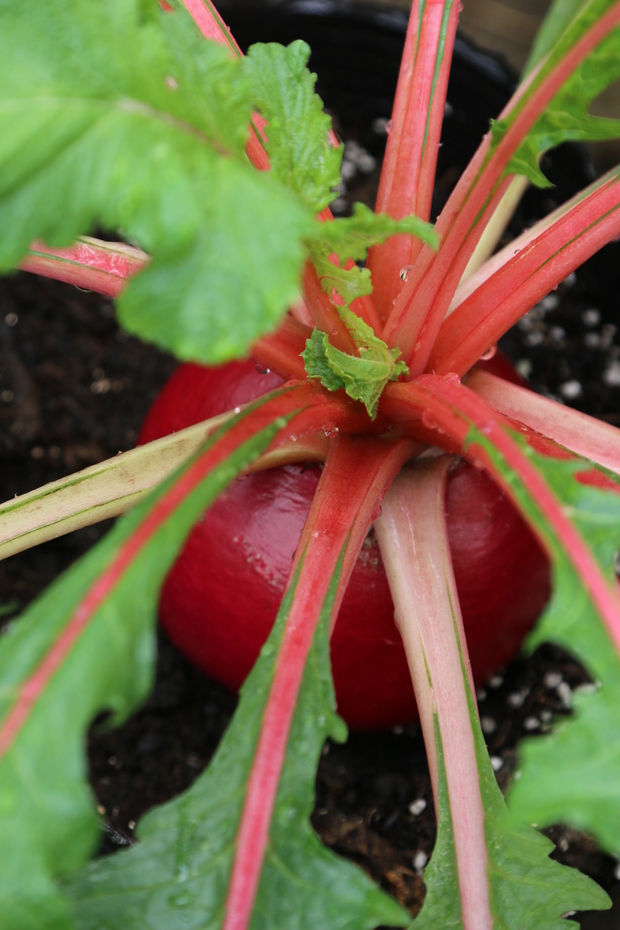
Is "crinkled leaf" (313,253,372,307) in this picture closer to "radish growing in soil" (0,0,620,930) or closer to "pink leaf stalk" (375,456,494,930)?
"radish growing in soil" (0,0,620,930)

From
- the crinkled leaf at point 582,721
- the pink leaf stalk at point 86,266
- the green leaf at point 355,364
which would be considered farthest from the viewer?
the pink leaf stalk at point 86,266

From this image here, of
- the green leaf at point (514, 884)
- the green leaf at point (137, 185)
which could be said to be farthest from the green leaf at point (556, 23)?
the green leaf at point (514, 884)

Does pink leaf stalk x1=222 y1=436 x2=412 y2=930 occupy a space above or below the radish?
above

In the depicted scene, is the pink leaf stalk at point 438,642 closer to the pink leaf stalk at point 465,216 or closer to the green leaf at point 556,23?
the pink leaf stalk at point 465,216

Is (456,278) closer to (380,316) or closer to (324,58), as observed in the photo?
(380,316)

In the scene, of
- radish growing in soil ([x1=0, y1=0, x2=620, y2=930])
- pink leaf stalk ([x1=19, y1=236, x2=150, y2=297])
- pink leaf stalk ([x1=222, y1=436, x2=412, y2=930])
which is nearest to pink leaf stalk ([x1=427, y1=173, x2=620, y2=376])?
radish growing in soil ([x1=0, y1=0, x2=620, y2=930])

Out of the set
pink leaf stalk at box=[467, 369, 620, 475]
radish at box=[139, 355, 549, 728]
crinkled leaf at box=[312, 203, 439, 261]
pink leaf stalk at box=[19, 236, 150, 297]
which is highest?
crinkled leaf at box=[312, 203, 439, 261]

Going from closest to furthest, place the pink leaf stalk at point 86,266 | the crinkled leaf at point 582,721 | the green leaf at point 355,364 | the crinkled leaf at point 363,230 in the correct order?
the crinkled leaf at point 582,721, the crinkled leaf at point 363,230, the green leaf at point 355,364, the pink leaf stalk at point 86,266

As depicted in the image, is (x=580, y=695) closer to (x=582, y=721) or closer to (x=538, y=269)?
(x=582, y=721)

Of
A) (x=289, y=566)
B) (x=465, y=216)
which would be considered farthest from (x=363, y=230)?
(x=289, y=566)
